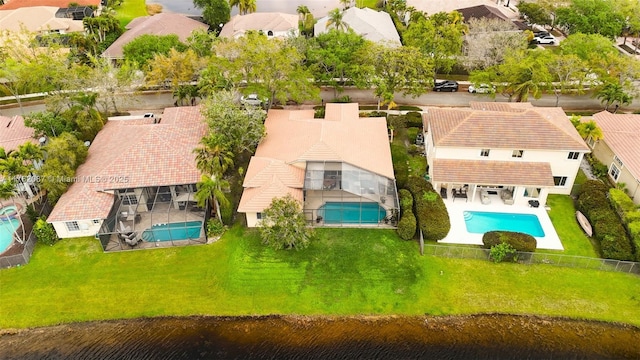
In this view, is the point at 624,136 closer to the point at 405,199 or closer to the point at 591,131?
the point at 591,131

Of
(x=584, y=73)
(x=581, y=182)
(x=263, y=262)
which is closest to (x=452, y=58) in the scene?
(x=584, y=73)

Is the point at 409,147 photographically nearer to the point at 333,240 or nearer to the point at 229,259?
the point at 333,240

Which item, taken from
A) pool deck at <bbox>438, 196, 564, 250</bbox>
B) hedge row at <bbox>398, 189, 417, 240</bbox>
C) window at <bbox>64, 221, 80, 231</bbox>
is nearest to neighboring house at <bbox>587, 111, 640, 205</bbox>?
pool deck at <bbox>438, 196, 564, 250</bbox>

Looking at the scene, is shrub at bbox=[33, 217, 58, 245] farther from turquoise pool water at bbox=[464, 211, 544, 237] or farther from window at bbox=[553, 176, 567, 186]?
window at bbox=[553, 176, 567, 186]

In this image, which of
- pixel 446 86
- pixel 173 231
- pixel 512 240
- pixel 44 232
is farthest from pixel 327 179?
pixel 446 86

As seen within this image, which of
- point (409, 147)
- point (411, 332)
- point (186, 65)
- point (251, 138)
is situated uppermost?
point (186, 65)

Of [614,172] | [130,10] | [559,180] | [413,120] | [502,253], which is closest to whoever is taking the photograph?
[502,253]
